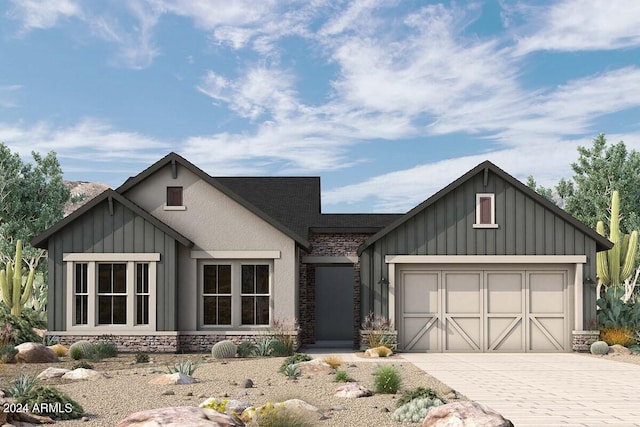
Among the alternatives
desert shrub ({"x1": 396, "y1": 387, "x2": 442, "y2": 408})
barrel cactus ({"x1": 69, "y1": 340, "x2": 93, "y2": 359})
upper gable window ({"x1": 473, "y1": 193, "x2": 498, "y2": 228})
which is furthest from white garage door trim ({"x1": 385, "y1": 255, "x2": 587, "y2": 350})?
desert shrub ({"x1": 396, "y1": 387, "x2": 442, "y2": 408})

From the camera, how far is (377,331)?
63.9ft

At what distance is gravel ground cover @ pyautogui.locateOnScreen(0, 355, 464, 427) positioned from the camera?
31.9ft

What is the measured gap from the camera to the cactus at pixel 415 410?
9.21m

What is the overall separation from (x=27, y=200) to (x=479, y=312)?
2452 cm

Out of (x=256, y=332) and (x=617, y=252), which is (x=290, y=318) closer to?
(x=256, y=332)

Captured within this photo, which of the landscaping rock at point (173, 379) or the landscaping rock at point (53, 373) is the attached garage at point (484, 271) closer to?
the landscaping rock at point (173, 379)

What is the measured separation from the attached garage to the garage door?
0.09 ft

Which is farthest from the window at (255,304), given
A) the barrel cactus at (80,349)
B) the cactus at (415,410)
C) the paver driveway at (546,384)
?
the cactus at (415,410)

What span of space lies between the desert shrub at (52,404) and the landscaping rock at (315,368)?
17.4 ft

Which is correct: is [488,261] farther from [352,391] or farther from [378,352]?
[352,391]

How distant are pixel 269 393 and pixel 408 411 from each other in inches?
108

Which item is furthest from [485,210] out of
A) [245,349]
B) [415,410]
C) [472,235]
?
[415,410]

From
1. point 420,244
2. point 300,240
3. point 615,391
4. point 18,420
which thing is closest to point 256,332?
point 300,240

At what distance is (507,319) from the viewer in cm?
2003
